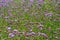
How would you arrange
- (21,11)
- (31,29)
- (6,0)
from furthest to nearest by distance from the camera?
(6,0), (21,11), (31,29)

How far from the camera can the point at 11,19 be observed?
7152 millimetres

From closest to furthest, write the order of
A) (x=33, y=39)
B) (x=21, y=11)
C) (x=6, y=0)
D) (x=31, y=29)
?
(x=33, y=39) → (x=31, y=29) → (x=21, y=11) → (x=6, y=0)

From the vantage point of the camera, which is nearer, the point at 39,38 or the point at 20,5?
the point at 39,38

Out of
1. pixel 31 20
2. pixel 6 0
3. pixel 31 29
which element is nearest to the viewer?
pixel 31 29

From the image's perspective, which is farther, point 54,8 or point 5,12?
point 54,8

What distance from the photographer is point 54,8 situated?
26.5 ft

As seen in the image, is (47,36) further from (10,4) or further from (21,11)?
(10,4)

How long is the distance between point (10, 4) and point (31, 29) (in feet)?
6.28

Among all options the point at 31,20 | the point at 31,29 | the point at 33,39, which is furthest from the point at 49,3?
the point at 33,39

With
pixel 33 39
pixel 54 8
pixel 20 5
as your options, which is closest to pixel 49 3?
pixel 54 8

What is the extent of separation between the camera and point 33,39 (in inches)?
239

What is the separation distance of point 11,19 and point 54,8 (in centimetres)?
181

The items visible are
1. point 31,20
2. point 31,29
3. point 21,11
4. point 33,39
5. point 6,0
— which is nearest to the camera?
point 33,39

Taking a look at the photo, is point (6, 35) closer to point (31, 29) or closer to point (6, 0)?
point (31, 29)
